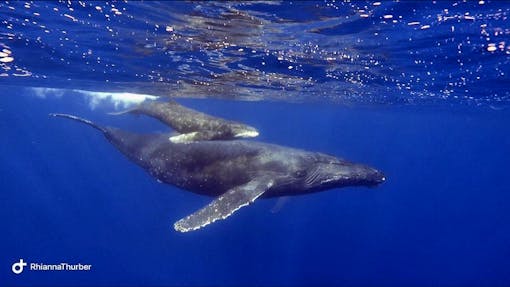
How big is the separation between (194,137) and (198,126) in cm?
77

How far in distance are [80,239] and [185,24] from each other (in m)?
52.2

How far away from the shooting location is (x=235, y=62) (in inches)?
758

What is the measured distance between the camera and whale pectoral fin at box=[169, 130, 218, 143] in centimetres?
1085

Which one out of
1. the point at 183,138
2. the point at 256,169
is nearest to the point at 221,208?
the point at 256,169

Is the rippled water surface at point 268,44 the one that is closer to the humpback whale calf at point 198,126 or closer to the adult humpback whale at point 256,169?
the humpback whale calf at point 198,126

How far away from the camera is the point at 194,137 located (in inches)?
436

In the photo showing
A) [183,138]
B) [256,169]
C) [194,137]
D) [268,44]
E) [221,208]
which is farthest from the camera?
[268,44]

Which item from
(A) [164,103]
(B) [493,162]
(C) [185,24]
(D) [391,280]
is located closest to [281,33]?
(C) [185,24]

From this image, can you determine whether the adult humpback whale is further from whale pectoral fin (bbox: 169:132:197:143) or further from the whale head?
whale pectoral fin (bbox: 169:132:197:143)

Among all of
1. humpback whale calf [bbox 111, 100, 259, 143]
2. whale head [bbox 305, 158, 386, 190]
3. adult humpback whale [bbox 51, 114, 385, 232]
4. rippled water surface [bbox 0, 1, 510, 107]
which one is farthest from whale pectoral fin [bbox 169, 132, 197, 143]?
rippled water surface [bbox 0, 1, 510, 107]

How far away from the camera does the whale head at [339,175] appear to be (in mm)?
10141

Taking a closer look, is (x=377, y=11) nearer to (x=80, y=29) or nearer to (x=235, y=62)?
(x=235, y=62)

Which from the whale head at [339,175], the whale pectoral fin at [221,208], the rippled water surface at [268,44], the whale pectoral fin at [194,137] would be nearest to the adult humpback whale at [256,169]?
the whale head at [339,175]

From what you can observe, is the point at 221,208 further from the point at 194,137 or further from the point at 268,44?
the point at 268,44
